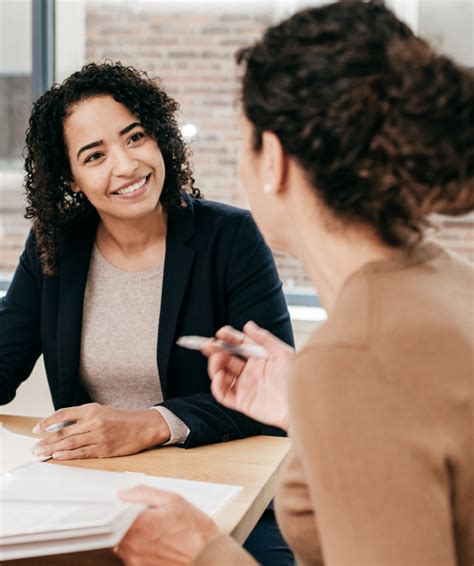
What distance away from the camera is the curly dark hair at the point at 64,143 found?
1867mm

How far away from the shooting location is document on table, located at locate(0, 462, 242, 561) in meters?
0.98

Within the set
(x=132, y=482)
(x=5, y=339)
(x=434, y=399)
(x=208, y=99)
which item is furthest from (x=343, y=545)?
(x=208, y=99)

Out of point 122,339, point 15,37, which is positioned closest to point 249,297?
point 122,339

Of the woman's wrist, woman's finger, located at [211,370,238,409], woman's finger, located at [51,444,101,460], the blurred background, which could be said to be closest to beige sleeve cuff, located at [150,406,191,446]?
the woman's wrist

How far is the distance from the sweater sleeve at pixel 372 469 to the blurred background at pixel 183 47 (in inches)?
99.1

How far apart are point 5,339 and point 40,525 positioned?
911 millimetres

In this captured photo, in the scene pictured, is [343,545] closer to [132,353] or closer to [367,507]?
[367,507]

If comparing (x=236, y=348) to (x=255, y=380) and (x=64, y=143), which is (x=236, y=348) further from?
(x=64, y=143)

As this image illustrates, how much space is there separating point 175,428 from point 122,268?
0.55 metres

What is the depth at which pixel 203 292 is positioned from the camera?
1.81m

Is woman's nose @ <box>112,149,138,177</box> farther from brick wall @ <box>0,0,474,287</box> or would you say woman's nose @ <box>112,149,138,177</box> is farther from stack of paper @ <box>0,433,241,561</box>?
Answer: brick wall @ <box>0,0,474,287</box>

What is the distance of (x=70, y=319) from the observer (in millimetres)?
1829

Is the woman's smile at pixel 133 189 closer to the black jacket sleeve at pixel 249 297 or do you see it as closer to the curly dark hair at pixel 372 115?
the black jacket sleeve at pixel 249 297

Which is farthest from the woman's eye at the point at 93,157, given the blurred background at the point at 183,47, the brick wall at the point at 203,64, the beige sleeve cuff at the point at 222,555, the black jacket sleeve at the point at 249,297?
the brick wall at the point at 203,64
